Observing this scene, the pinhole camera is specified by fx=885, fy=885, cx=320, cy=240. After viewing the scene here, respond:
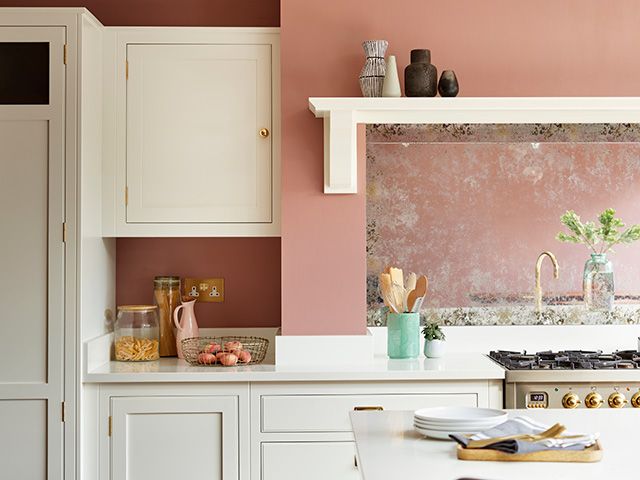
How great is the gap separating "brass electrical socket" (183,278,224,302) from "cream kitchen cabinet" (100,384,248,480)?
2.31ft

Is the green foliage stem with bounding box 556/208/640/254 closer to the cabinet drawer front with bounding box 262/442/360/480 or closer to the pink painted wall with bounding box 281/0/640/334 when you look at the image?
the pink painted wall with bounding box 281/0/640/334

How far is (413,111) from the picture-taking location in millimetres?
3402

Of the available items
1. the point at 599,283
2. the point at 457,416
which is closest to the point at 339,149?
the point at 599,283

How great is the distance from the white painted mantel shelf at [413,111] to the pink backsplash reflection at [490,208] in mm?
371

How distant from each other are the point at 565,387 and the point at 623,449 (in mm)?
1247

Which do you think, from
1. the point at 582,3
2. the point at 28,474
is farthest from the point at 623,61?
the point at 28,474

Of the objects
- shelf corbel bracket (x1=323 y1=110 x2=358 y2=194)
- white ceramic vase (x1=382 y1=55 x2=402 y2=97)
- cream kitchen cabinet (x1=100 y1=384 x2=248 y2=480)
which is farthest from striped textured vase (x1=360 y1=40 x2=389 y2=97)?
cream kitchen cabinet (x1=100 y1=384 x2=248 y2=480)

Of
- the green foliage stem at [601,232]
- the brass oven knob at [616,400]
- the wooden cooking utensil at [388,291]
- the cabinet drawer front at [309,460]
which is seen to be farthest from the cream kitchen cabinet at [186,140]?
the brass oven knob at [616,400]

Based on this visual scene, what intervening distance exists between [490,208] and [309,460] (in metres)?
1.36

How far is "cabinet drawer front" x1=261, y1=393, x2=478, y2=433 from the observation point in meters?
3.18

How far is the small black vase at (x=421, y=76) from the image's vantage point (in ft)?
11.0

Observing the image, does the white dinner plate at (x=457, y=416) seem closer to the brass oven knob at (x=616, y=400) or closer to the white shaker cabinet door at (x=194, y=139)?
the brass oven knob at (x=616, y=400)

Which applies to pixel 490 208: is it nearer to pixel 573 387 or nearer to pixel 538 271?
pixel 538 271

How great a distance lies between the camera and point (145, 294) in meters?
3.83
